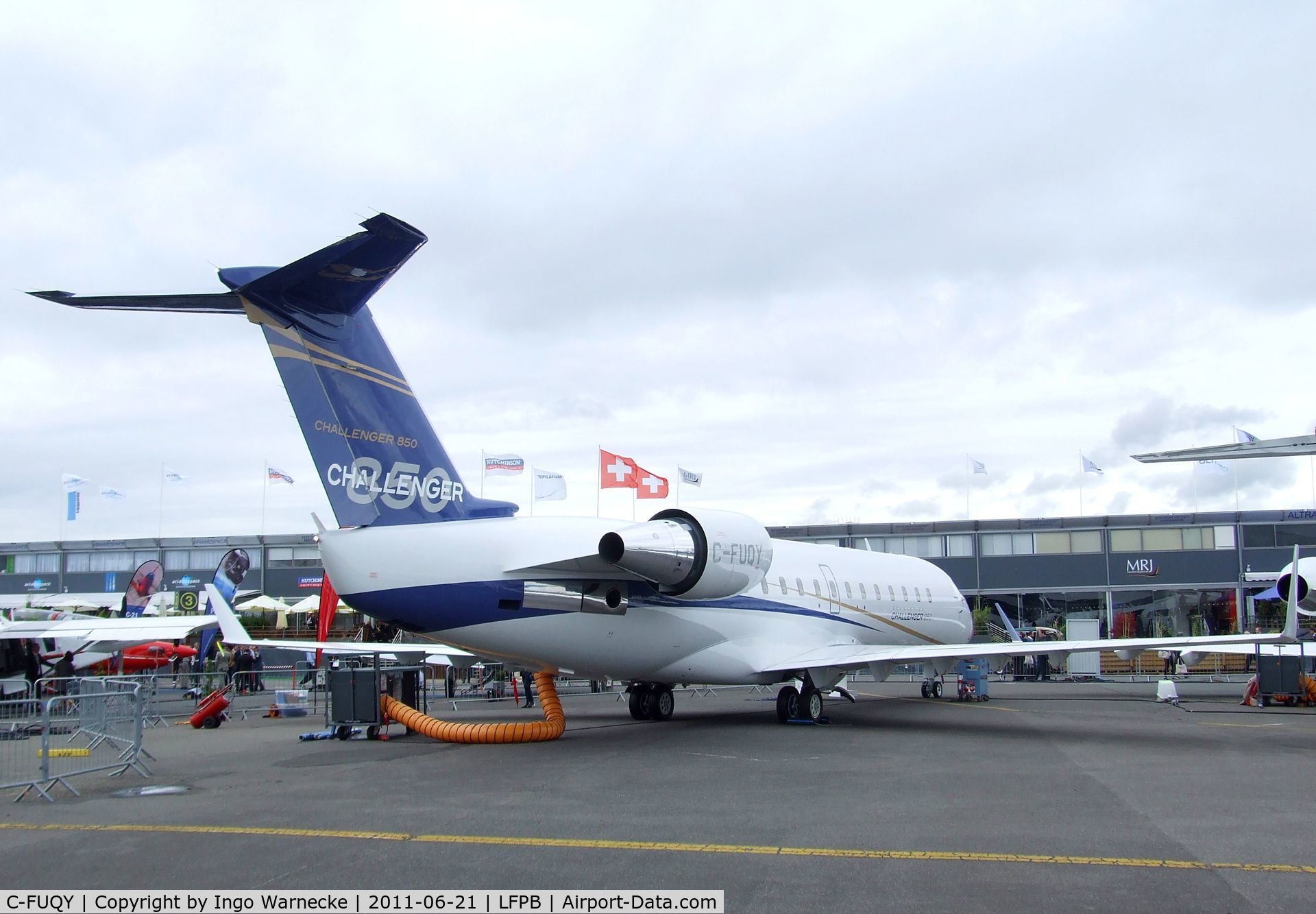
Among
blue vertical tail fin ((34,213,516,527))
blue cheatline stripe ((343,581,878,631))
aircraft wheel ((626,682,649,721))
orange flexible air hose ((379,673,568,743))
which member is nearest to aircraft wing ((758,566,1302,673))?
aircraft wheel ((626,682,649,721))

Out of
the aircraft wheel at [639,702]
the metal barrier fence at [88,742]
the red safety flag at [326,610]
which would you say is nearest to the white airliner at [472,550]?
the aircraft wheel at [639,702]

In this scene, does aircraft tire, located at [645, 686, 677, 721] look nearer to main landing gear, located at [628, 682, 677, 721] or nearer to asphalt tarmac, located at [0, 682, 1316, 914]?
main landing gear, located at [628, 682, 677, 721]

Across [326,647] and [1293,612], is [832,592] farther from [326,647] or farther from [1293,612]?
[326,647]

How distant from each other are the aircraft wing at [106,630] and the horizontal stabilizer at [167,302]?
1275 cm

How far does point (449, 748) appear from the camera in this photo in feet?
47.8

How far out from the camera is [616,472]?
958 inches

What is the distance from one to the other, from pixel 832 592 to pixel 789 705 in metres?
3.46

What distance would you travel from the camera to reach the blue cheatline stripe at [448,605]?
41.0ft

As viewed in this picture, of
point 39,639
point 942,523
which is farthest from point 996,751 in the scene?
point 942,523

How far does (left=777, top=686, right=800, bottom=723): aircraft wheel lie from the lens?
1725cm

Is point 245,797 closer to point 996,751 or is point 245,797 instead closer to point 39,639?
point 996,751

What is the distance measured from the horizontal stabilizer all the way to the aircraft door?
12.5m

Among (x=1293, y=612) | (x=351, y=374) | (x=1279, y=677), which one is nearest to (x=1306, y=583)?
(x=1279, y=677)

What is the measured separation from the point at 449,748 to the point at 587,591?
3.11 meters
